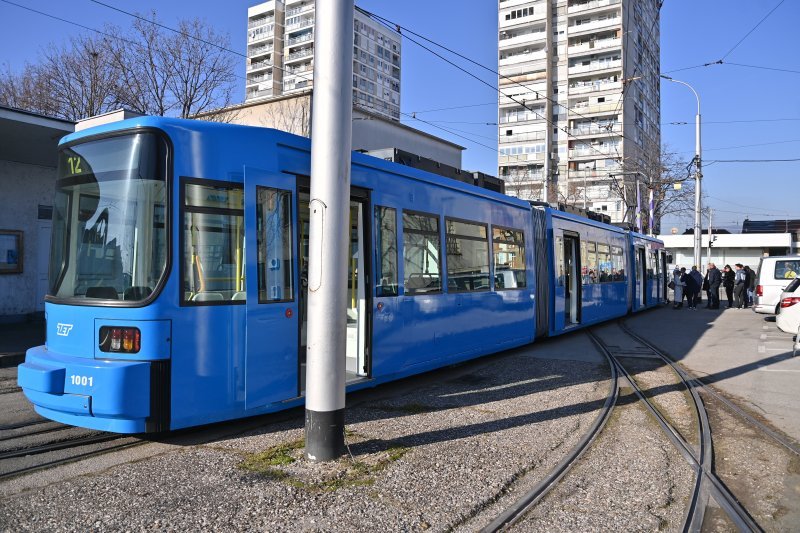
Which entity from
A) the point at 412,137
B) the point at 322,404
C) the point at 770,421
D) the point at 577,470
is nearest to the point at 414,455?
the point at 322,404

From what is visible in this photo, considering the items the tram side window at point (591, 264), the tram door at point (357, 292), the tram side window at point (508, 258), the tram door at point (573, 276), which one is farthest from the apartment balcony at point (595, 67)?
the tram door at point (357, 292)

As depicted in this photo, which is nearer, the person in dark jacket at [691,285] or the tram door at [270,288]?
the tram door at [270,288]

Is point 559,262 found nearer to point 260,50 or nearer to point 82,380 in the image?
point 82,380

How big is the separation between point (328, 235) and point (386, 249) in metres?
2.53

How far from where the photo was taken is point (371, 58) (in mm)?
88312

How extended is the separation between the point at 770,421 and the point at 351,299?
525 cm

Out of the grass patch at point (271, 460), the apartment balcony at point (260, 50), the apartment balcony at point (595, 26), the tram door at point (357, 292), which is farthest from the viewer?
the apartment balcony at point (260, 50)

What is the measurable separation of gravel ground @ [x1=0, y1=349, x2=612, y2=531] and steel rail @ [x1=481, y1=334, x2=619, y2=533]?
0.33ft

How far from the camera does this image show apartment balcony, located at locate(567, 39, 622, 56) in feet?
224

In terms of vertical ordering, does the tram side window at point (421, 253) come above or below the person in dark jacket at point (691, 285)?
above

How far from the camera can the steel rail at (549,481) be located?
3890 millimetres

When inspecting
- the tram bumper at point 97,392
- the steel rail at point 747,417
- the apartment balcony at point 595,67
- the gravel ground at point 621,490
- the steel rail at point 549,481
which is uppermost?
the apartment balcony at point 595,67

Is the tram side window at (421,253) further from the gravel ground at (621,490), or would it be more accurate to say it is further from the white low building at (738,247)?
the white low building at (738,247)

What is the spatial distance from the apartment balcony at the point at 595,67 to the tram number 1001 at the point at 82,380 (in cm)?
7292
